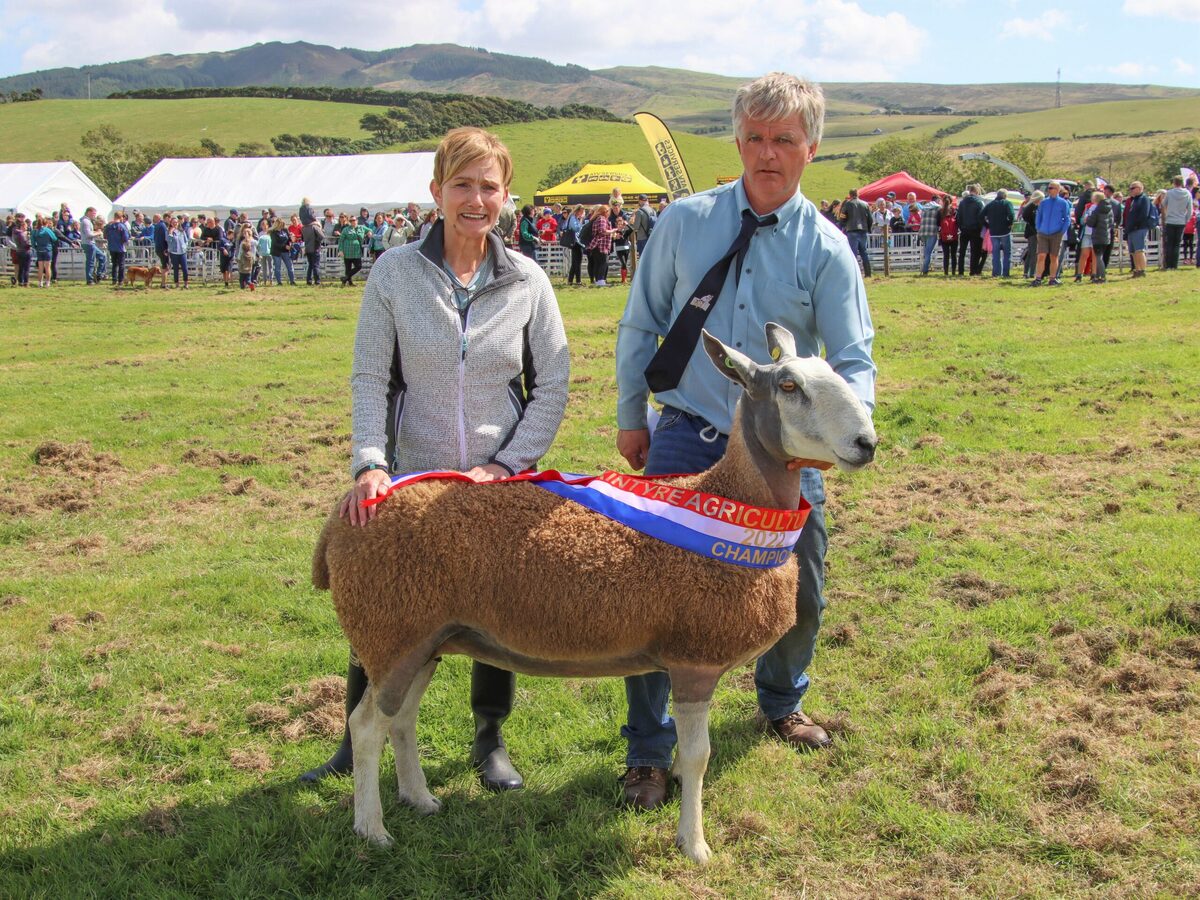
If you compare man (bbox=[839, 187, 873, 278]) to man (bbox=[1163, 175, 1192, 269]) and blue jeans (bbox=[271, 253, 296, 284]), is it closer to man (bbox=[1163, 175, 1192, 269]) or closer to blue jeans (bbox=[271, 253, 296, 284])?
man (bbox=[1163, 175, 1192, 269])

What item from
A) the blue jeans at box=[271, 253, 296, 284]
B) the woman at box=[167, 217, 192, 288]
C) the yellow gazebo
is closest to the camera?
the woman at box=[167, 217, 192, 288]

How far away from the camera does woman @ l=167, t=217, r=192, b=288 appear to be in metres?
26.2

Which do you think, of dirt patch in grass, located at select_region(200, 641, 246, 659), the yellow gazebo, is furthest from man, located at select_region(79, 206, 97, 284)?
dirt patch in grass, located at select_region(200, 641, 246, 659)

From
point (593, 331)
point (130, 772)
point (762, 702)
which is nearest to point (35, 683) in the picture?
point (130, 772)

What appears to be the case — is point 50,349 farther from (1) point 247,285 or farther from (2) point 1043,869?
(2) point 1043,869

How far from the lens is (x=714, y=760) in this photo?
4.28 m

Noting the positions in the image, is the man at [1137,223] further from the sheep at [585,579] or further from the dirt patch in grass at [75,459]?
the sheep at [585,579]

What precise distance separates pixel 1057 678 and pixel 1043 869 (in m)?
1.55

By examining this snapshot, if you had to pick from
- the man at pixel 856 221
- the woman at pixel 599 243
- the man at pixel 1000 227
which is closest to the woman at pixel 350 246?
the woman at pixel 599 243

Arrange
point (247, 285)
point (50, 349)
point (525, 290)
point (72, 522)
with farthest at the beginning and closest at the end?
point (247, 285) → point (50, 349) → point (72, 522) → point (525, 290)

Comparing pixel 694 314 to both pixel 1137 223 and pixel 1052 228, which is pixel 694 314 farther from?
pixel 1137 223

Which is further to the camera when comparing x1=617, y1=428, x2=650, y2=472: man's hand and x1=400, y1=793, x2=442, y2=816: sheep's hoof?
x1=617, y1=428, x2=650, y2=472: man's hand

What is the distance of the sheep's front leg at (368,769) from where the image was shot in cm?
370

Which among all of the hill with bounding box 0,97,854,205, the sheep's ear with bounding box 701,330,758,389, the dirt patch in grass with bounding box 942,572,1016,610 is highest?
the hill with bounding box 0,97,854,205
